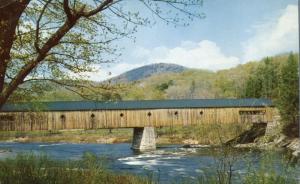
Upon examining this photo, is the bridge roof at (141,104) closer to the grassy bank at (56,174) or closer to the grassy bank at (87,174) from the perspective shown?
the grassy bank at (87,174)

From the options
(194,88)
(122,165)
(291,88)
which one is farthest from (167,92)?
(122,165)

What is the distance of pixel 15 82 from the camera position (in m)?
5.48

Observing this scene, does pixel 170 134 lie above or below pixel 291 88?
below

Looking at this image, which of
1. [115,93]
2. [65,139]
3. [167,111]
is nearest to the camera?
[115,93]

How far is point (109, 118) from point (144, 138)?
3.42 metres

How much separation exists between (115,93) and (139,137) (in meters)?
23.5

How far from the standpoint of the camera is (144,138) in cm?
2986

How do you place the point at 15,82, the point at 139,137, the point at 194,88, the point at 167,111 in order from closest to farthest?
the point at 15,82 → the point at 167,111 → the point at 139,137 → the point at 194,88

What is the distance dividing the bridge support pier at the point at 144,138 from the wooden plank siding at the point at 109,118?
1.33 m

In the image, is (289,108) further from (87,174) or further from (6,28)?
(6,28)

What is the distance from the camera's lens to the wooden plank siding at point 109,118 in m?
25.9

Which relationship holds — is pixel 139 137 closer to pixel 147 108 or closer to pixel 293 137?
pixel 147 108

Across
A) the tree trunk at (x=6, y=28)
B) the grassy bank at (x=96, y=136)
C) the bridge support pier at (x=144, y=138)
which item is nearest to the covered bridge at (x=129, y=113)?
the bridge support pier at (x=144, y=138)

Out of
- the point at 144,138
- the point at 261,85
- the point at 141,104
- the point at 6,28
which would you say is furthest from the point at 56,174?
the point at 261,85
